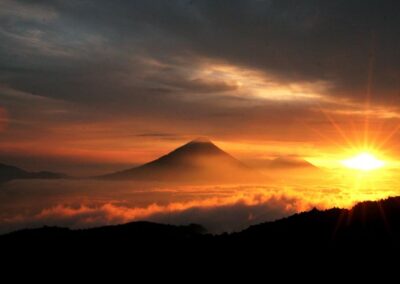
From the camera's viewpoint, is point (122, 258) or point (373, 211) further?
point (122, 258)

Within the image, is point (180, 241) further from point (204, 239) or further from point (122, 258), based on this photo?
point (122, 258)

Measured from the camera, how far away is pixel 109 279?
51.2 meters

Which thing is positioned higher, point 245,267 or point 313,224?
point 313,224

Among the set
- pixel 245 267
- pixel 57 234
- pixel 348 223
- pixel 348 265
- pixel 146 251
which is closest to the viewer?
pixel 348 265

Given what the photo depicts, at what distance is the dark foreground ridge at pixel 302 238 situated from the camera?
4488 cm

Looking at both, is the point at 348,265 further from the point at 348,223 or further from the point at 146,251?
the point at 146,251

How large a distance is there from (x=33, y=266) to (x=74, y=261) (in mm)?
5791

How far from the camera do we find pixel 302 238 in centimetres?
4897

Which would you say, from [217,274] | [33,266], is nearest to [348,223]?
[217,274]

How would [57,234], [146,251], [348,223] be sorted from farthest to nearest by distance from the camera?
[57,234], [146,251], [348,223]

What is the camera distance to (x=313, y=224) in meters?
53.3

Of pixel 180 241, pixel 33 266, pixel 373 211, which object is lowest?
pixel 33 266

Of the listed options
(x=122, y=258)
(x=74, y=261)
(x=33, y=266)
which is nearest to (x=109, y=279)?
(x=122, y=258)

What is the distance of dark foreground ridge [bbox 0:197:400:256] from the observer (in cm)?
4488
